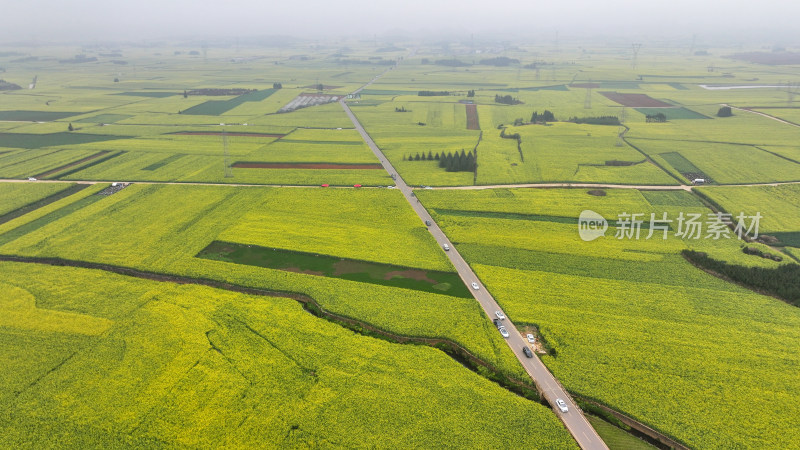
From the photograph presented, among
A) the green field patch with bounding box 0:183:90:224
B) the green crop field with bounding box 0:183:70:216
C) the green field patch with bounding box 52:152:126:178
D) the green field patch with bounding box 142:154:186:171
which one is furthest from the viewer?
the green field patch with bounding box 142:154:186:171

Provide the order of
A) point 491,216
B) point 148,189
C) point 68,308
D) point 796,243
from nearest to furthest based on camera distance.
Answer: point 68,308 → point 796,243 → point 491,216 → point 148,189

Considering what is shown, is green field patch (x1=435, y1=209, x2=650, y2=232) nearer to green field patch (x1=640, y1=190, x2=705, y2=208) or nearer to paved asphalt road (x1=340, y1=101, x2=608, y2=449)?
paved asphalt road (x1=340, y1=101, x2=608, y2=449)

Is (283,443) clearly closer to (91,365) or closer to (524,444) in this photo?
(524,444)

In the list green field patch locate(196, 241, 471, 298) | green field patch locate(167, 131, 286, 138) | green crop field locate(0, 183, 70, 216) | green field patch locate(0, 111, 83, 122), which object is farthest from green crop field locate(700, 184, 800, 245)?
green field patch locate(0, 111, 83, 122)

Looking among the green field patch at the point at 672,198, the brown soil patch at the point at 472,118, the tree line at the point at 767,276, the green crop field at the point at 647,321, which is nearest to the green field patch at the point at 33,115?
the brown soil patch at the point at 472,118

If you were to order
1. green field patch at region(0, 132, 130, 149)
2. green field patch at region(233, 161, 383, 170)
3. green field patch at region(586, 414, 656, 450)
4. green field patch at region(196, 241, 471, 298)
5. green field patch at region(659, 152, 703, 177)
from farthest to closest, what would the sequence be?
green field patch at region(0, 132, 130, 149)
green field patch at region(233, 161, 383, 170)
green field patch at region(659, 152, 703, 177)
green field patch at region(196, 241, 471, 298)
green field patch at region(586, 414, 656, 450)

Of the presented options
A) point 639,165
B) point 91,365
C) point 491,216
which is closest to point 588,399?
point 491,216
